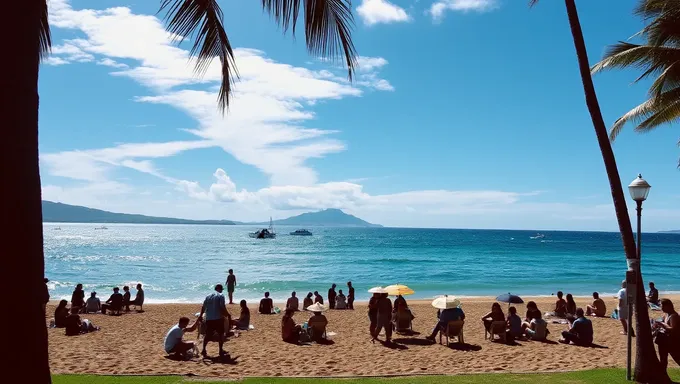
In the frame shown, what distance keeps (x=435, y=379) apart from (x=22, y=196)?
720cm

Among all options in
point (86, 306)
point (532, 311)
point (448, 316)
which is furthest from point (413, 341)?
point (86, 306)

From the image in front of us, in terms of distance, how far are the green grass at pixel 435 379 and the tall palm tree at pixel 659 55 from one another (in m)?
5.53

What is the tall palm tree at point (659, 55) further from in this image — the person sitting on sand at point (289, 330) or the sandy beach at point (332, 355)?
the person sitting on sand at point (289, 330)

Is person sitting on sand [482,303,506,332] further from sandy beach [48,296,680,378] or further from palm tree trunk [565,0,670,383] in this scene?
palm tree trunk [565,0,670,383]

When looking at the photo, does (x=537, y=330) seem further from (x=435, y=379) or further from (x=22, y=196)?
(x=22, y=196)

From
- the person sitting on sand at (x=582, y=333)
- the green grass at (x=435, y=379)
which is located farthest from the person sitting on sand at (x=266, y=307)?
the green grass at (x=435, y=379)

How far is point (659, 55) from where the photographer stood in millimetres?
10305

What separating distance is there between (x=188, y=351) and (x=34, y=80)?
8.85m

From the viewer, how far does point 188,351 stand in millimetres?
10797

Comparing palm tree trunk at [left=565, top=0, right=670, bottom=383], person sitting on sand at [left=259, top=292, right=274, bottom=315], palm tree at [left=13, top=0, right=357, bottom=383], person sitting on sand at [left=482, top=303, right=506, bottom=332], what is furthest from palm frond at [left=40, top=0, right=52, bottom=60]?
person sitting on sand at [left=259, top=292, right=274, bottom=315]

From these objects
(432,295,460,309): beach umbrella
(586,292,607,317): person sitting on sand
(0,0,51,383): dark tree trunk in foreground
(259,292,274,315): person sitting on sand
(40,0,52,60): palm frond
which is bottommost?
(259,292,274,315): person sitting on sand

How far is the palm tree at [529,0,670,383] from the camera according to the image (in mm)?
8000

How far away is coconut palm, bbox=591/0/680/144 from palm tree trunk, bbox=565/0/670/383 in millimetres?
2536

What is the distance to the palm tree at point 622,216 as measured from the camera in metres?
8.00
